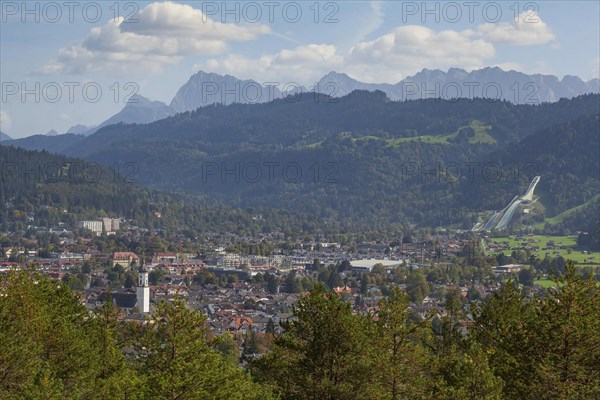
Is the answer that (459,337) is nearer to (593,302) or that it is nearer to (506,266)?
(593,302)

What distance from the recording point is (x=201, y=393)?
22.1 metres

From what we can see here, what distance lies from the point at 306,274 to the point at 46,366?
10574cm

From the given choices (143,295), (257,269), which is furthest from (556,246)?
(143,295)

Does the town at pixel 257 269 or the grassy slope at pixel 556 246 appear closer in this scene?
the town at pixel 257 269

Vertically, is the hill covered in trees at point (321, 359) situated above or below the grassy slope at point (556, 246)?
above

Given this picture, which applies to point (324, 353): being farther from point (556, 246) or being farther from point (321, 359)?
point (556, 246)

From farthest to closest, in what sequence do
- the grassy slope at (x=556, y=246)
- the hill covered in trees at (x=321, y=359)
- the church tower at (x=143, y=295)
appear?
the grassy slope at (x=556, y=246) → the church tower at (x=143, y=295) → the hill covered in trees at (x=321, y=359)

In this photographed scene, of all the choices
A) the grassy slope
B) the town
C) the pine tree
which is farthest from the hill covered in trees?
the grassy slope

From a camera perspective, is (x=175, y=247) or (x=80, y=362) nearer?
(x=80, y=362)

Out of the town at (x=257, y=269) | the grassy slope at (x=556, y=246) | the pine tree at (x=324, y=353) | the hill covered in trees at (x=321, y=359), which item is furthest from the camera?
the grassy slope at (x=556, y=246)

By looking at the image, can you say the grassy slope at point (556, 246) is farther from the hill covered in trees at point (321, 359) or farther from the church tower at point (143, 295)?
the hill covered in trees at point (321, 359)

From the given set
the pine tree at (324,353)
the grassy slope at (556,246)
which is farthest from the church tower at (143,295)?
the pine tree at (324,353)

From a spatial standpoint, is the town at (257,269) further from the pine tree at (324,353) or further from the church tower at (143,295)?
the pine tree at (324,353)

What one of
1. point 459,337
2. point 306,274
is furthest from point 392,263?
point 459,337
